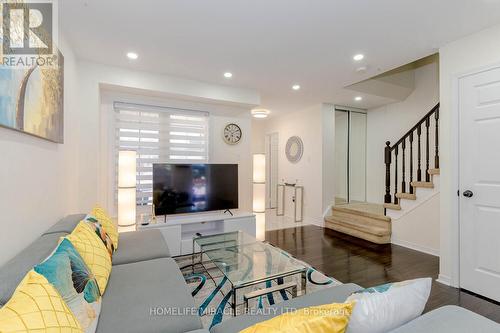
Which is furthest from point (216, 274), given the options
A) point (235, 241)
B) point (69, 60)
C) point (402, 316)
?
point (69, 60)

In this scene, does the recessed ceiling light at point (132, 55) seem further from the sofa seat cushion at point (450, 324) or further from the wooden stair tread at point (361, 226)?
the wooden stair tread at point (361, 226)

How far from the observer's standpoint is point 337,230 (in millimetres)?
4559

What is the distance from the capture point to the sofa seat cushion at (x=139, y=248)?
2.03m

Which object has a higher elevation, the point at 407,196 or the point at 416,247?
the point at 407,196

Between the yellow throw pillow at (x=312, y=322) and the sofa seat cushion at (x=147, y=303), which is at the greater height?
the yellow throw pillow at (x=312, y=322)

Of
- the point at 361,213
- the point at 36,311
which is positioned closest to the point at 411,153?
the point at 361,213

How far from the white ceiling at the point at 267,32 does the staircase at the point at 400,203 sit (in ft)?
5.09

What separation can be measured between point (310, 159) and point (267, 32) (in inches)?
131

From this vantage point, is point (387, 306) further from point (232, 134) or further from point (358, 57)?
point (232, 134)

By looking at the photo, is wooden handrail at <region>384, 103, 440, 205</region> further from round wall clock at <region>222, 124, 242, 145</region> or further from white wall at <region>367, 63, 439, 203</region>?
round wall clock at <region>222, 124, 242, 145</region>

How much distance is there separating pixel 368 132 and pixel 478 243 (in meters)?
3.60

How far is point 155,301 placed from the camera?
1380 millimetres

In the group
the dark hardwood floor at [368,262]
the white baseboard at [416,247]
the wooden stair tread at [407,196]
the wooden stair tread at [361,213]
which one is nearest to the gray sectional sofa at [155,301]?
the dark hardwood floor at [368,262]

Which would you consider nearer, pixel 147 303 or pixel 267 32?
pixel 147 303
